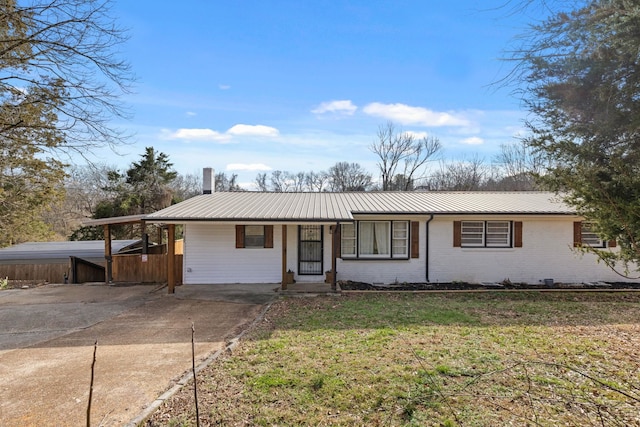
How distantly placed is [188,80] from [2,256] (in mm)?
12282

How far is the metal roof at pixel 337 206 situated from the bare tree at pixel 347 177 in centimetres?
3025

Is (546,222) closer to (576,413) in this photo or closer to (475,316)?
(475,316)

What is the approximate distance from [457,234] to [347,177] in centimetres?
3605

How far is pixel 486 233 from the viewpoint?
11953mm

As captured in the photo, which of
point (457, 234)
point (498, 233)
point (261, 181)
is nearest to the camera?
point (457, 234)

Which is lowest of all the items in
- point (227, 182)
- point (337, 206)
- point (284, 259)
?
point (284, 259)

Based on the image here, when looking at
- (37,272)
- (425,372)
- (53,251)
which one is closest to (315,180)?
(53,251)

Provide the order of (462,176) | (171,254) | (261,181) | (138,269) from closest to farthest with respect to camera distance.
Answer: (171,254)
(138,269)
(462,176)
(261,181)

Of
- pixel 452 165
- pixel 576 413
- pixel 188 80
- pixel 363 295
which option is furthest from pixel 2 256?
pixel 452 165

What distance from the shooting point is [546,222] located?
11852 millimetres

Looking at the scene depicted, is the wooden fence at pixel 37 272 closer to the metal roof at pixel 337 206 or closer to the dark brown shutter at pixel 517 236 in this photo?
the metal roof at pixel 337 206

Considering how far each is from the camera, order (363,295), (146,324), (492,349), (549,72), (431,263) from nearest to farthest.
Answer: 1. (549,72)
2. (492,349)
3. (146,324)
4. (363,295)
5. (431,263)

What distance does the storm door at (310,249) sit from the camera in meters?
11.7

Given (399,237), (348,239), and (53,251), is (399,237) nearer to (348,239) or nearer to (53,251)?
(348,239)
